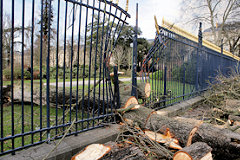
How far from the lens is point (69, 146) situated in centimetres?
220

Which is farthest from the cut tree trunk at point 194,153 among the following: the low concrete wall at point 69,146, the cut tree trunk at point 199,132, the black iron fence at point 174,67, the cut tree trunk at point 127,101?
the black iron fence at point 174,67

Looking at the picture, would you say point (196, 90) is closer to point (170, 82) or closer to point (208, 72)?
point (208, 72)

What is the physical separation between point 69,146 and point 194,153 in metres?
1.48

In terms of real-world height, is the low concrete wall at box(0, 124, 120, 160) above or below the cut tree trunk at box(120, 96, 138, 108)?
below

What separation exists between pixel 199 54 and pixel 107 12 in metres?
5.39

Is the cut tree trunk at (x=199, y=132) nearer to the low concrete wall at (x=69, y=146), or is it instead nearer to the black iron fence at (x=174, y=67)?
the low concrete wall at (x=69, y=146)

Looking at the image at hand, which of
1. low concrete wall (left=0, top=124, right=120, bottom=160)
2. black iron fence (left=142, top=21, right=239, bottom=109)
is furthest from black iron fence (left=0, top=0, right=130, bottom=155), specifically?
black iron fence (left=142, top=21, right=239, bottom=109)

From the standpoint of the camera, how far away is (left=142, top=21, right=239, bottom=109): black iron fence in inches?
172

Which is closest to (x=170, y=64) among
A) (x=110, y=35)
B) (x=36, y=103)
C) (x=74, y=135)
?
(x=110, y=35)

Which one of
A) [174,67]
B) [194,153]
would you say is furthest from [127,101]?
[174,67]

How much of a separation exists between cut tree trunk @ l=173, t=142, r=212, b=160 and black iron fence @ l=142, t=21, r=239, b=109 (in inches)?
78.2

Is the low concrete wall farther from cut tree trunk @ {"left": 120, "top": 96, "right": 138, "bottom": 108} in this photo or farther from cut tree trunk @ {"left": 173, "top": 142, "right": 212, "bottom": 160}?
cut tree trunk @ {"left": 173, "top": 142, "right": 212, "bottom": 160}

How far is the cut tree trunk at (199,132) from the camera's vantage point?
2.28 m

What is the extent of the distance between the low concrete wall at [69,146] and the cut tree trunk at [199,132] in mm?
445
